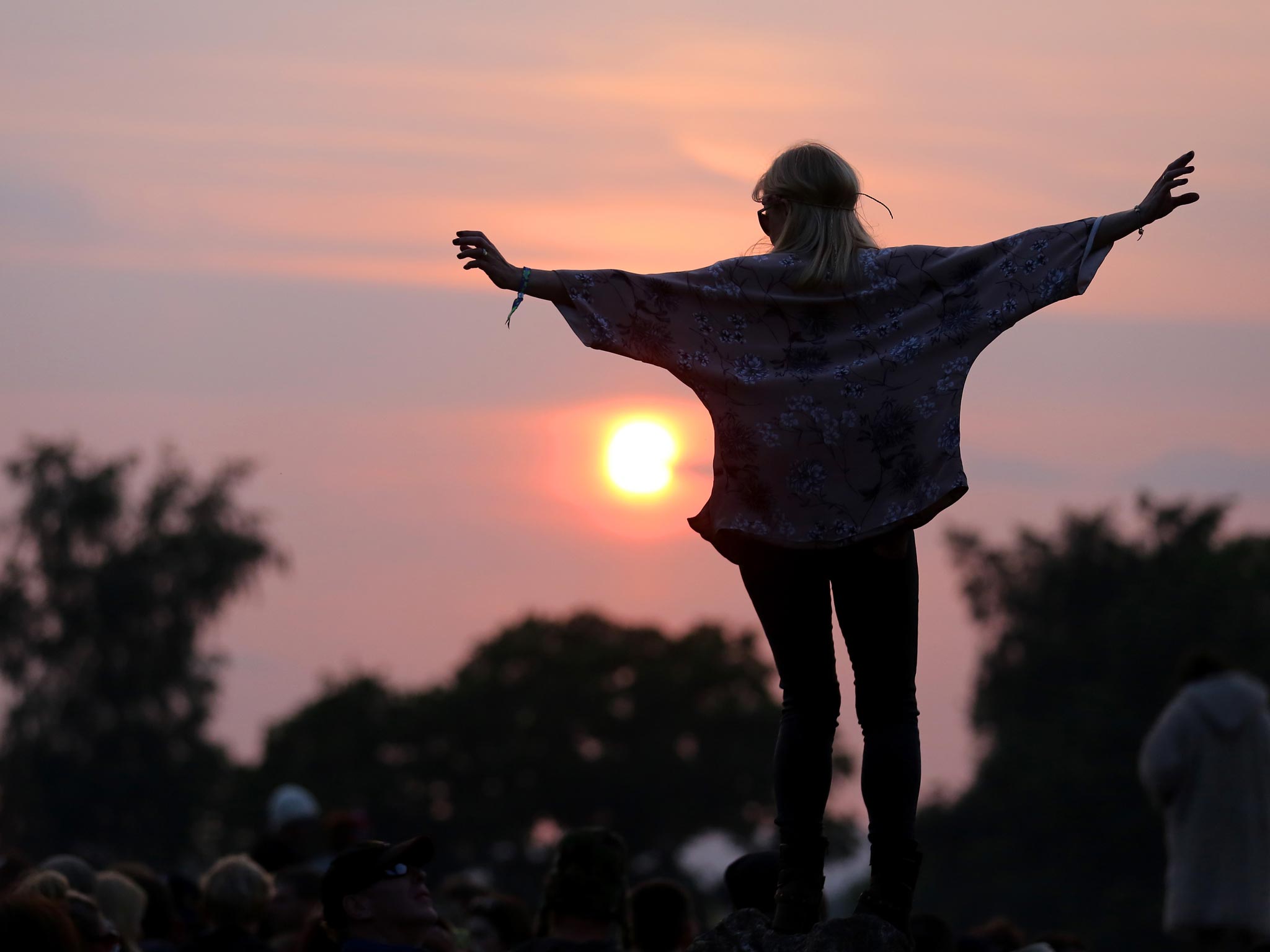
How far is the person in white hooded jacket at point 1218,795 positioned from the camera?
12.2 metres

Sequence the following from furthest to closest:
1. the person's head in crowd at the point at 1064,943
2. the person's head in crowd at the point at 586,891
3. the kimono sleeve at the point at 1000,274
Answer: the person's head in crowd at the point at 1064,943 < the person's head in crowd at the point at 586,891 < the kimono sleeve at the point at 1000,274

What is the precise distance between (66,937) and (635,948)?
9.96ft

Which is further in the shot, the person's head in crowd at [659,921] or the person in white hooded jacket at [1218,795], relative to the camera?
the person in white hooded jacket at [1218,795]

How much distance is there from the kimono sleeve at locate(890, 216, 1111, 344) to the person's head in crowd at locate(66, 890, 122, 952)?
320 centimetres

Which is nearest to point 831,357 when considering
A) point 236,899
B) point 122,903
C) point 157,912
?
point 236,899

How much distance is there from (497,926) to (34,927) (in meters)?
4.07

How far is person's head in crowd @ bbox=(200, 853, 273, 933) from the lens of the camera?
725 centimetres

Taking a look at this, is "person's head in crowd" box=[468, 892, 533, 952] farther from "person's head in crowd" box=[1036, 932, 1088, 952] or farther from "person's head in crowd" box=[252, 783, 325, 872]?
"person's head in crowd" box=[252, 783, 325, 872]

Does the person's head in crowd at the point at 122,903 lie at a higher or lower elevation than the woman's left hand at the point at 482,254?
lower

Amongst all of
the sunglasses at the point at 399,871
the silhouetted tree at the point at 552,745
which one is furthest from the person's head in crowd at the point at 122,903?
the silhouetted tree at the point at 552,745

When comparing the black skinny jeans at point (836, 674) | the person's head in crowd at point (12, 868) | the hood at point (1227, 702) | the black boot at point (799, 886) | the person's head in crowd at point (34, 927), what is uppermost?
the hood at point (1227, 702)

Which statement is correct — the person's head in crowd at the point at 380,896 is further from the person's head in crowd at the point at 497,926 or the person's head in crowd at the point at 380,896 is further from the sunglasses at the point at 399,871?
the person's head in crowd at the point at 497,926

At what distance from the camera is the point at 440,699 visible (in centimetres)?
7550

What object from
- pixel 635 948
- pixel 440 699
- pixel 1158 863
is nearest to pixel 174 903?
pixel 635 948
